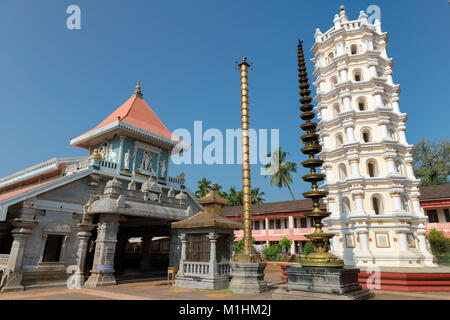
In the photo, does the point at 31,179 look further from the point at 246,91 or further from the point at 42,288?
the point at 246,91

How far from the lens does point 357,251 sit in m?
16.8

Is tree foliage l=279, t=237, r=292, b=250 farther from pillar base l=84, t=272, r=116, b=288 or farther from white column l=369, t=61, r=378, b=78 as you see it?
pillar base l=84, t=272, r=116, b=288

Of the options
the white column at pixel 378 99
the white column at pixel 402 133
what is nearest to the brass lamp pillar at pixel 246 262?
the white column at pixel 378 99

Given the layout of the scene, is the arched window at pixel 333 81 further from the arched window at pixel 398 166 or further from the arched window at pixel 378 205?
the arched window at pixel 378 205

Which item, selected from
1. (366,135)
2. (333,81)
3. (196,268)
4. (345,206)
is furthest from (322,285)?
(333,81)

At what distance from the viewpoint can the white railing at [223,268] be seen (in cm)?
1320

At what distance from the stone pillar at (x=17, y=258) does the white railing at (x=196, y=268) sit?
7.11 metres

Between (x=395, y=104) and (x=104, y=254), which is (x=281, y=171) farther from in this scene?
(x=104, y=254)

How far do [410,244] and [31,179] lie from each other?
25.6m

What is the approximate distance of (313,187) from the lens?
34.3 feet

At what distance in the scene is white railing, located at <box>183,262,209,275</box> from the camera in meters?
13.0

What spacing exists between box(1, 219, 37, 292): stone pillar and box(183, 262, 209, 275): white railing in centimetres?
711

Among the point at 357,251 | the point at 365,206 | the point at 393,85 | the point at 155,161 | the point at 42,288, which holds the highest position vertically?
the point at 393,85
